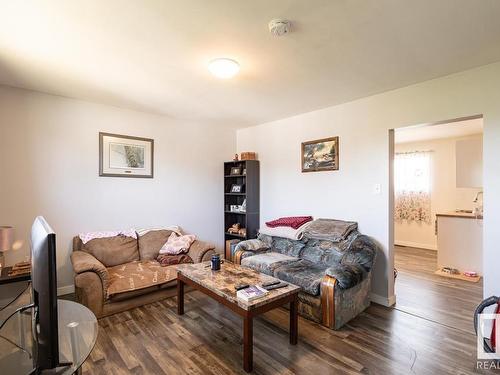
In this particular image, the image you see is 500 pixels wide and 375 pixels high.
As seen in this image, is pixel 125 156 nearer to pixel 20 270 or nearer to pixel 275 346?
pixel 20 270

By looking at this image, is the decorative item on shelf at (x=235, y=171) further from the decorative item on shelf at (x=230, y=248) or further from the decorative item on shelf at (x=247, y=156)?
the decorative item on shelf at (x=230, y=248)

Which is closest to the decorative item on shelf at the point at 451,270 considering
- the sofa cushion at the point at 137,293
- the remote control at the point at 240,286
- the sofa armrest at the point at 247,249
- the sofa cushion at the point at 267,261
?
the sofa cushion at the point at 267,261

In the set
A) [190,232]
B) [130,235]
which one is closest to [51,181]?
[130,235]

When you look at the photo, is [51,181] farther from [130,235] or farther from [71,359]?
[71,359]

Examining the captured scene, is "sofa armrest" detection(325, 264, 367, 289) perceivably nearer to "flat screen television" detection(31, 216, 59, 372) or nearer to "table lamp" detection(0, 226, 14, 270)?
"flat screen television" detection(31, 216, 59, 372)

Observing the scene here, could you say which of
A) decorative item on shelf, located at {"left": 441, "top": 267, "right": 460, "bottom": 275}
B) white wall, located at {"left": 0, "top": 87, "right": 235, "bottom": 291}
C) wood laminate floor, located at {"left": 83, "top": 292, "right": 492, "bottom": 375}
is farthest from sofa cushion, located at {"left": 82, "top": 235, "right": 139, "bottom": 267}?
decorative item on shelf, located at {"left": 441, "top": 267, "right": 460, "bottom": 275}

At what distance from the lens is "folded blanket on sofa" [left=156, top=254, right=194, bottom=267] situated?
11.1 feet

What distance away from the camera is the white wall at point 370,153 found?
241cm

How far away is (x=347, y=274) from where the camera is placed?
2561mm

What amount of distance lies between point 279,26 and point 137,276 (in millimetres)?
2854

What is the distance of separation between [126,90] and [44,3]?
142cm

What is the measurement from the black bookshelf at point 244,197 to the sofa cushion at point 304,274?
4.77 ft

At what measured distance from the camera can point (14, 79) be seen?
275 cm

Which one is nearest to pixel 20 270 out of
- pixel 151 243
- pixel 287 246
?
pixel 151 243
